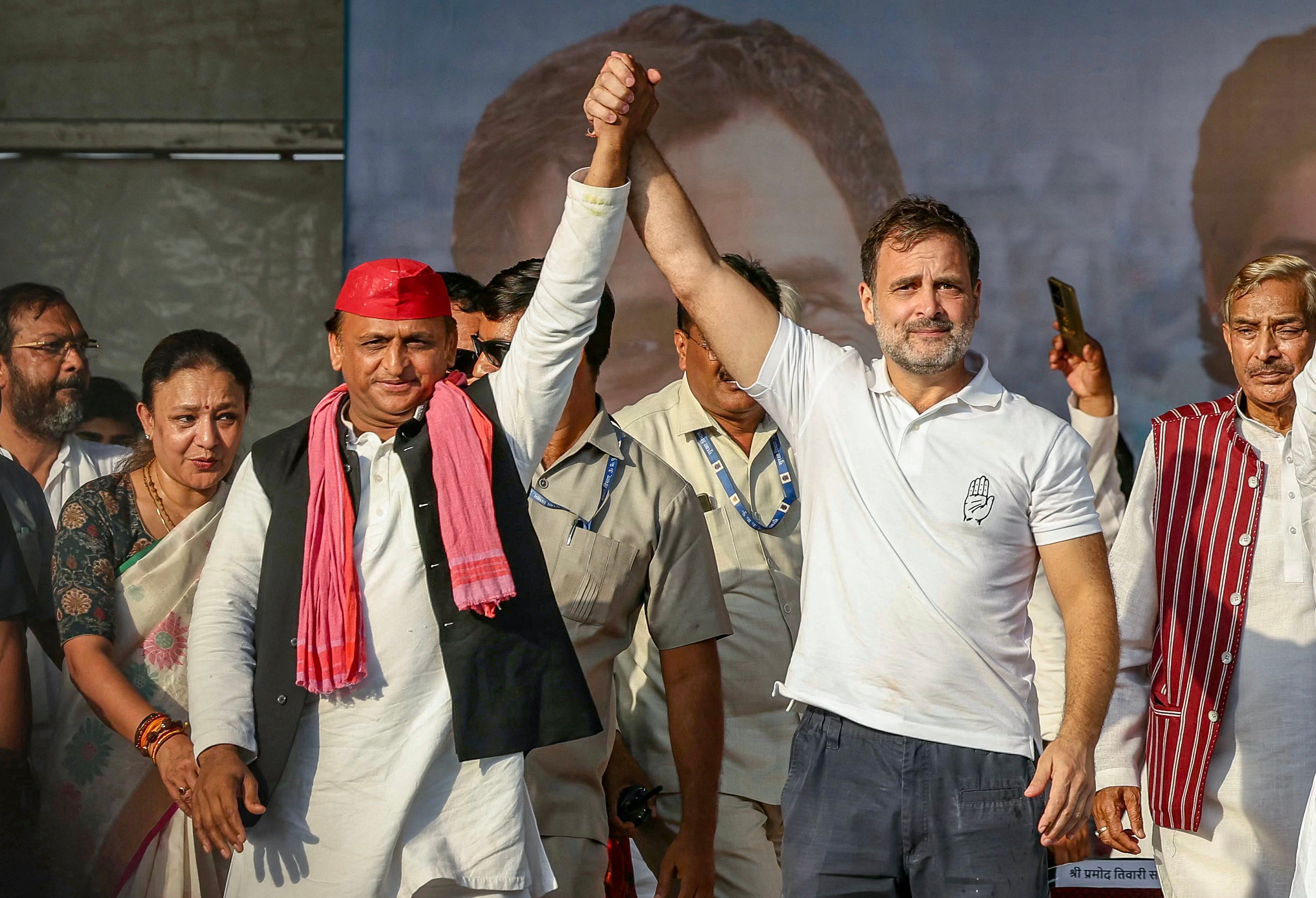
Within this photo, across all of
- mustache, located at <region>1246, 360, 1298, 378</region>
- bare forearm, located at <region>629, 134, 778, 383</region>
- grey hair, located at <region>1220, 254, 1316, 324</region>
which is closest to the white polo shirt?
bare forearm, located at <region>629, 134, 778, 383</region>

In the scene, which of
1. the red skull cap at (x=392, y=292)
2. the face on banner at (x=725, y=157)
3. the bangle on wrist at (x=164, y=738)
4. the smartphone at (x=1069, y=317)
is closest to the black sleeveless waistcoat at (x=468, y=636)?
the red skull cap at (x=392, y=292)

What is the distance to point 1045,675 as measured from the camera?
4.70 metres

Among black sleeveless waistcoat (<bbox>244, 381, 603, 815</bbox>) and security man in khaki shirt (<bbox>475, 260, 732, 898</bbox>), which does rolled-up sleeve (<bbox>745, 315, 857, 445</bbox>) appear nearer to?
black sleeveless waistcoat (<bbox>244, 381, 603, 815</bbox>)

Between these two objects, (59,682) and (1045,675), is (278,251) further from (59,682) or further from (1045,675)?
(1045,675)

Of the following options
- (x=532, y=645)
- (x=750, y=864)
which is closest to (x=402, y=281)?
(x=532, y=645)

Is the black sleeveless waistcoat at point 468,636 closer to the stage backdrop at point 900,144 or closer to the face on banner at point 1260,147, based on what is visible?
the stage backdrop at point 900,144

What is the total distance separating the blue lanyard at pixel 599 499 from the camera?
3.61 metres

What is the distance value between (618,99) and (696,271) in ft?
1.23

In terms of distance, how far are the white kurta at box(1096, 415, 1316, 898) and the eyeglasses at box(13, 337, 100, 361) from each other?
369cm

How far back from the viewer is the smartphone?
16.1 ft

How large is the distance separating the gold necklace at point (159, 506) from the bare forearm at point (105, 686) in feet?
1.29

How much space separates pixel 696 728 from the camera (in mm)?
3656

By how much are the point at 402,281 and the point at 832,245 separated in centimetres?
275

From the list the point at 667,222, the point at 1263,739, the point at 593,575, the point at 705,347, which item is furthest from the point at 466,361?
the point at 1263,739
